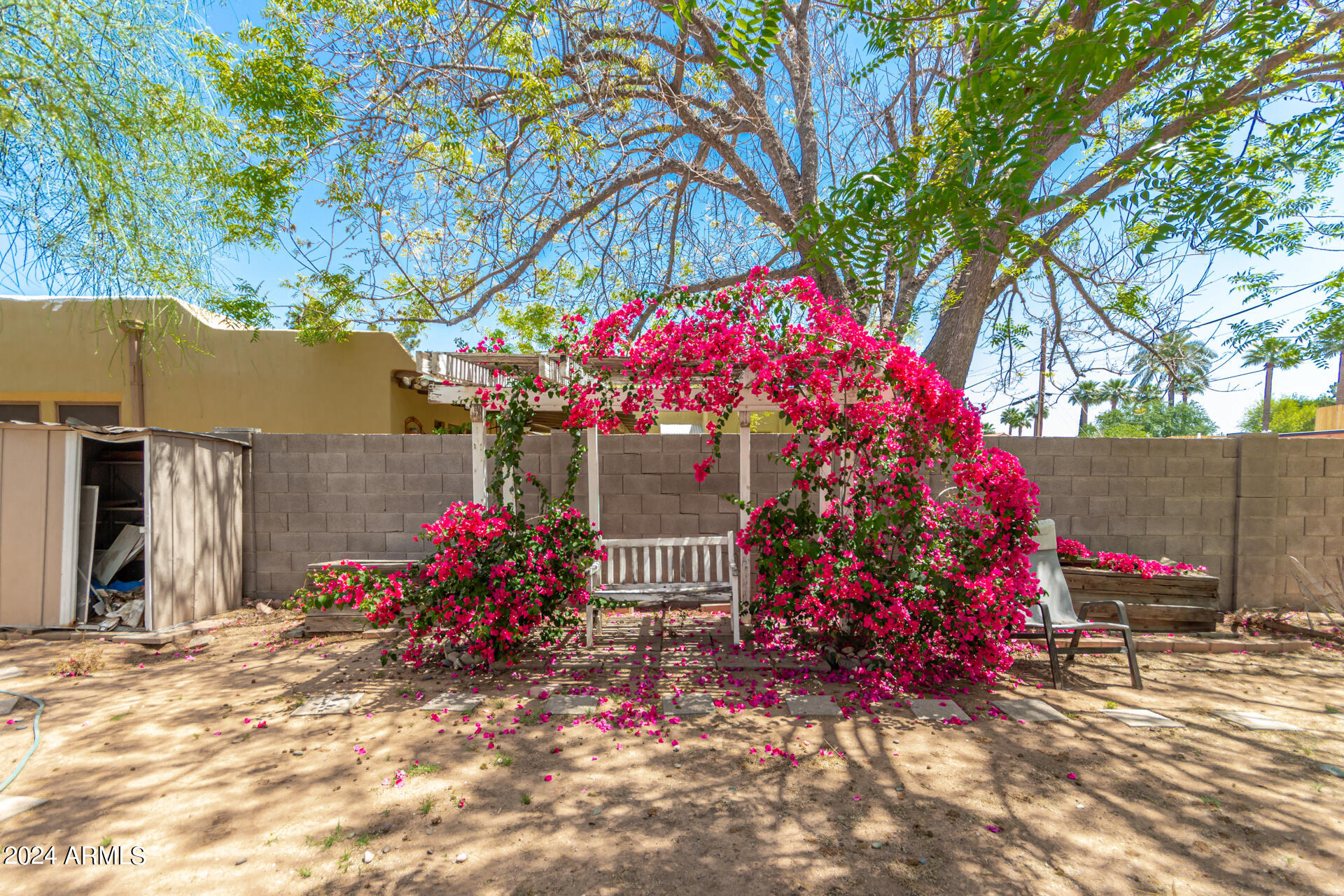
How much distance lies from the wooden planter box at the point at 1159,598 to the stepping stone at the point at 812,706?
2463 millimetres

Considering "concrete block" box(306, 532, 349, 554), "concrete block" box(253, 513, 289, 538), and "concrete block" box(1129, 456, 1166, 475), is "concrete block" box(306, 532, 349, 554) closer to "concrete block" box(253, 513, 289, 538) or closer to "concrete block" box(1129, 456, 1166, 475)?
"concrete block" box(253, 513, 289, 538)

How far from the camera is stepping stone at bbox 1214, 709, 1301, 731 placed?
123 inches

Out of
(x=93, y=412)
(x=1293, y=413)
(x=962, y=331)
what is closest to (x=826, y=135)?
(x=962, y=331)

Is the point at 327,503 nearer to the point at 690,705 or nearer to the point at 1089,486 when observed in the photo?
the point at 690,705

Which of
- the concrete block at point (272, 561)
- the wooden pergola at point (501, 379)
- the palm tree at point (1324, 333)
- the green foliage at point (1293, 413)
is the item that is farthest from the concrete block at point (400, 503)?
the green foliage at point (1293, 413)

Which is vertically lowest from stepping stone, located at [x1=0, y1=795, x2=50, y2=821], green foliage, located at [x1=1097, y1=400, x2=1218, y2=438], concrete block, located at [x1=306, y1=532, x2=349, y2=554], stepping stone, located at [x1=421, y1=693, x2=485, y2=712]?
stepping stone, located at [x1=421, y1=693, x2=485, y2=712]

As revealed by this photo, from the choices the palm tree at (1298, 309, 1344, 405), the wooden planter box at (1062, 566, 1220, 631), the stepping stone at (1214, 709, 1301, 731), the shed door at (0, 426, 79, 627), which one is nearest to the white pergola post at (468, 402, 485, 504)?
the shed door at (0, 426, 79, 627)

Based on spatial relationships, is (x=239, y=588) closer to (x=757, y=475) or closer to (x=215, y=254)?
(x=215, y=254)

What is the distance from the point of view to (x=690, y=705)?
3414mm

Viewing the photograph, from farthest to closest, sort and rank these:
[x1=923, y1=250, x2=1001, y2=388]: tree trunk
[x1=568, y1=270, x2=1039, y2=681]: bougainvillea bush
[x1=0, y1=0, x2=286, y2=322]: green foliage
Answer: [x1=923, y1=250, x2=1001, y2=388]: tree trunk, [x1=568, y1=270, x2=1039, y2=681]: bougainvillea bush, [x1=0, y1=0, x2=286, y2=322]: green foliage

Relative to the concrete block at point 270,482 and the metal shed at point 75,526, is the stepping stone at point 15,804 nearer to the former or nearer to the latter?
the metal shed at point 75,526

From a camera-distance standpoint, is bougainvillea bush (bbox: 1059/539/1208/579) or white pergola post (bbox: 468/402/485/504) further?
bougainvillea bush (bbox: 1059/539/1208/579)


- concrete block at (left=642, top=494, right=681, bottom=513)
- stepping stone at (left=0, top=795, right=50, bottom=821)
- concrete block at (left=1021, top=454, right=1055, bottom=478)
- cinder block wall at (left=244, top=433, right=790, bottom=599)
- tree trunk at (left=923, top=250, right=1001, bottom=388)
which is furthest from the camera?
concrete block at (left=642, top=494, right=681, bottom=513)

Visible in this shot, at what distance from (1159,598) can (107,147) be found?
24.7 ft
